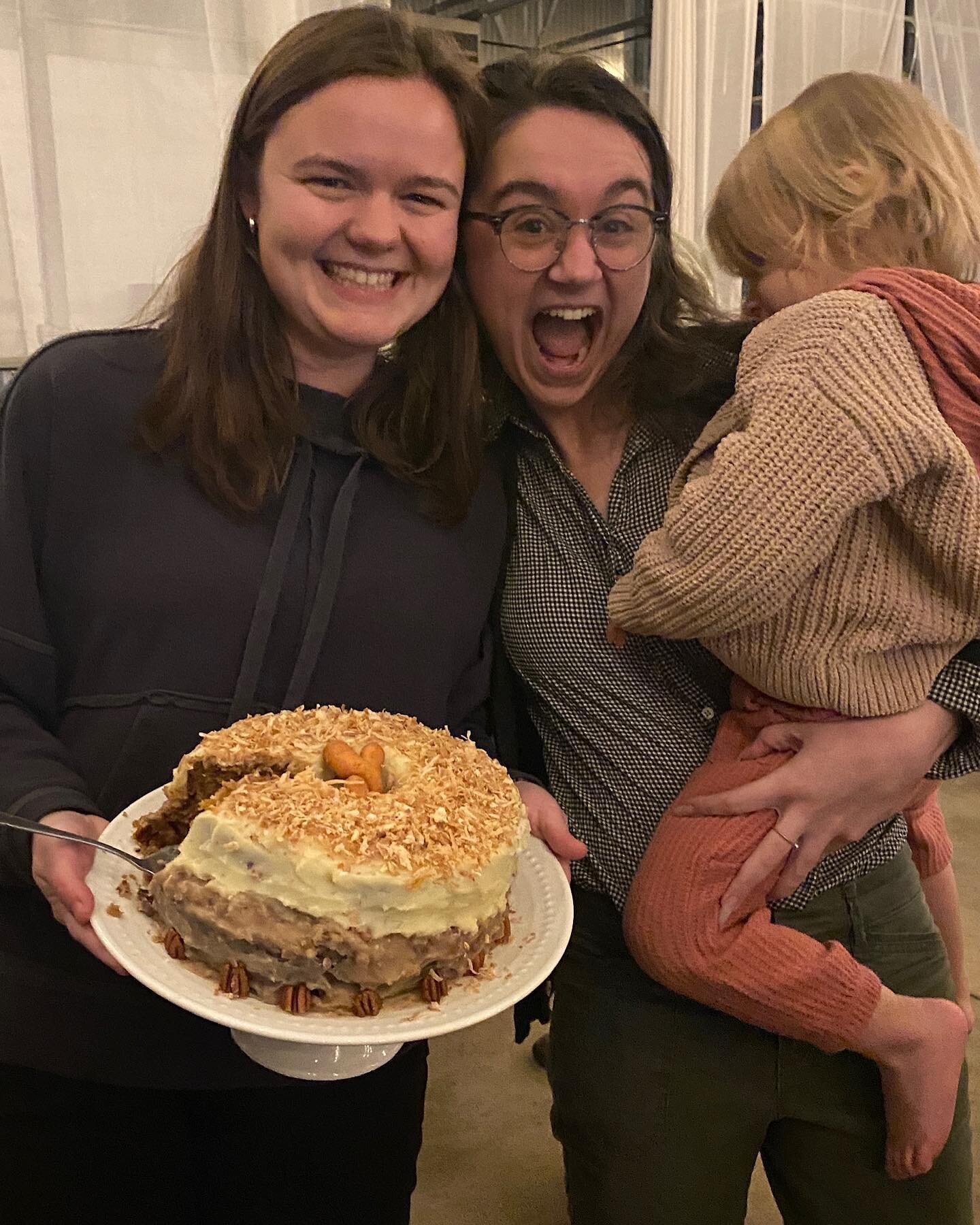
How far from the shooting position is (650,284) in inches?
63.2

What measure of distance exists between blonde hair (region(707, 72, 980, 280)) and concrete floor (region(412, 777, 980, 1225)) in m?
1.90

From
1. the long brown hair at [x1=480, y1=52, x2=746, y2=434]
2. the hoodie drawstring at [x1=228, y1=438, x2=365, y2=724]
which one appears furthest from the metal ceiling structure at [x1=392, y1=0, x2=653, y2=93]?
the hoodie drawstring at [x1=228, y1=438, x2=365, y2=724]

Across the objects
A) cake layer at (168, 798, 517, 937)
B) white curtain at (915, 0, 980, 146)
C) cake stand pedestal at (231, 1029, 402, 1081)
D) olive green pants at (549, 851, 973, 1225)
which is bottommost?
olive green pants at (549, 851, 973, 1225)

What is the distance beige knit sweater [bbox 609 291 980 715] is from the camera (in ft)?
3.85

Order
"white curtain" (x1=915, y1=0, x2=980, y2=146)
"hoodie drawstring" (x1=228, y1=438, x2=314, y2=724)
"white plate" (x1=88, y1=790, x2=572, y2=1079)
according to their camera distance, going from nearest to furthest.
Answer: "white plate" (x1=88, y1=790, x2=572, y2=1079)
"hoodie drawstring" (x1=228, y1=438, x2=314, y2=724)
"white curtain" (x1=915, y1=0, x2=980, y2=146)

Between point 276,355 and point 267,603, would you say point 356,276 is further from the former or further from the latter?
point 267,603

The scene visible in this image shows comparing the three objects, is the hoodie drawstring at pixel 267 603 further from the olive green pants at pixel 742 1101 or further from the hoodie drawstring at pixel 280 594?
the olive green pants at pixel 742 1101

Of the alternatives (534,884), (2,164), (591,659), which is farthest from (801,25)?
(534,884)

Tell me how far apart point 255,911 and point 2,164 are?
2001mm

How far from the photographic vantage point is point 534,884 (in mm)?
1211

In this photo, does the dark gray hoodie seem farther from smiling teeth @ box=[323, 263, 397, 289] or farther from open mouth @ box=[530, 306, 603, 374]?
open mouth @ box=[530, 306, 603, 374]

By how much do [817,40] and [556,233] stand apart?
288 cm

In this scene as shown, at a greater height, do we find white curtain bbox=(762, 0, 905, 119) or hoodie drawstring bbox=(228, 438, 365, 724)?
white curtain bbox=(762, 0, 905, 119)

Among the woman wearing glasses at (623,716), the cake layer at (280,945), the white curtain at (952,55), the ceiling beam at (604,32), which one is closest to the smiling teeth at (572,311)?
the woman wearing glasses at (623,716)
